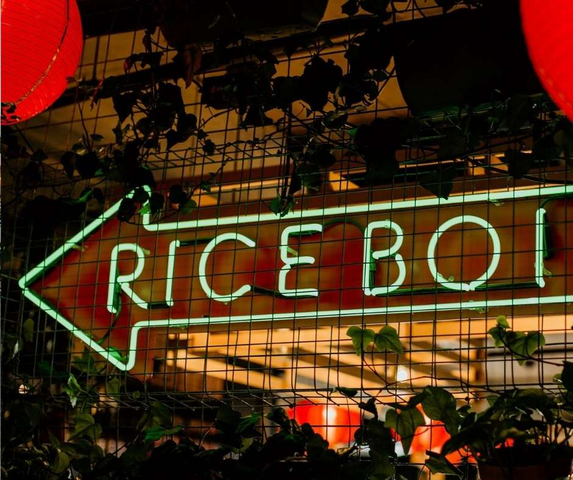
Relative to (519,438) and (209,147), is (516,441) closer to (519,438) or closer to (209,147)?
(519,438)

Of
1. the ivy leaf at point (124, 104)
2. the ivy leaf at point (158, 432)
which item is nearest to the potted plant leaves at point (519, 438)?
the ivy leaf at point (158, 432)

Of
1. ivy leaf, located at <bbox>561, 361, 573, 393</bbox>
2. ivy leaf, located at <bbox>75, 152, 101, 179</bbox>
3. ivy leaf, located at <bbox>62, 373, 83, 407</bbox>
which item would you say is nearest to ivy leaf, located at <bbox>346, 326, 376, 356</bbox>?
ivy leaf, located at <bbox>561, 361, 573, 393</bbox>

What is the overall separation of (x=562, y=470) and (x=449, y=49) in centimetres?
80

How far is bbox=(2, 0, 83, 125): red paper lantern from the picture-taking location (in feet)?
5.36

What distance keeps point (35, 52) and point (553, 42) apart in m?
Result: 1.01

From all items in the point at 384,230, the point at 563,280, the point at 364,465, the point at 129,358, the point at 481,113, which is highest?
the point at 481,113

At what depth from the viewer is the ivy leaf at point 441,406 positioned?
1480mm

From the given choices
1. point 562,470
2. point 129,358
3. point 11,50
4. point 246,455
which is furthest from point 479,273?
point 11,50

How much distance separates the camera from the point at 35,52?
1.68 metres

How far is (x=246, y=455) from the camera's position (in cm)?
161

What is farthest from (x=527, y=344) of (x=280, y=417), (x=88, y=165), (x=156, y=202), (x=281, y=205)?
(x=88, y=165)

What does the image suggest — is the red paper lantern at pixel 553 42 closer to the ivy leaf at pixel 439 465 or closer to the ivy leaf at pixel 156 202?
the ivy leaf at pixel 439 465

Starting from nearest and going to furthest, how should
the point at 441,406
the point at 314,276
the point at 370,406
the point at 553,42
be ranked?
the point at 553,42
the point at 441,406
the point at 370,406
the point at 314,276

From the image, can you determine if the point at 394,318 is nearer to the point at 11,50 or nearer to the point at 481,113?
the point at 481,113
